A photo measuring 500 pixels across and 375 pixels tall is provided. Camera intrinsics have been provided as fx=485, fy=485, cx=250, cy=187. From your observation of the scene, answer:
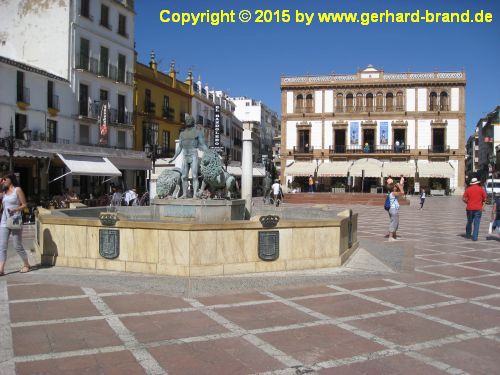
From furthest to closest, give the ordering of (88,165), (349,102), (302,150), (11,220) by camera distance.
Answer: (302,150) → (349,102) → (88,165) → (11,220)

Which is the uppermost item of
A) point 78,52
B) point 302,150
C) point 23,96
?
point 78,52

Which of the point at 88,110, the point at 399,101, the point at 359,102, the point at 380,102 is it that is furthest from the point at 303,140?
the point at 88,110

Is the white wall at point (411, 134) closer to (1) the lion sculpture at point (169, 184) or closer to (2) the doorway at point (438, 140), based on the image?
(2) the doorway at point (438, 140)

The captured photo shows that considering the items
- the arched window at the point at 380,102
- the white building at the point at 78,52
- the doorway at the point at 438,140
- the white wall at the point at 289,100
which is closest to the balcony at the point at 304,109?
the white wall at the point at 289,100

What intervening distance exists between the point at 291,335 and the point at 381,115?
44727 mm

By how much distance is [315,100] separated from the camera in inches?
1889

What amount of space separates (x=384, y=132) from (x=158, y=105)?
22.0 metres

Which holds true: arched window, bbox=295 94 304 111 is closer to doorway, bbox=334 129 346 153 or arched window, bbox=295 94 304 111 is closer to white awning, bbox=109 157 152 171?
doorway, bbox=334 129 346 153

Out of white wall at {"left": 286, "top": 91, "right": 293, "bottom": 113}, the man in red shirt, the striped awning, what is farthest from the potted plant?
the striped awning

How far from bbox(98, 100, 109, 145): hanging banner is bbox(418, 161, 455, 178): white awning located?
28681mm

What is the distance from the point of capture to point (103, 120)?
30422 mm

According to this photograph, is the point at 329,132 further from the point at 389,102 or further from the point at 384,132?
the point at 389,102

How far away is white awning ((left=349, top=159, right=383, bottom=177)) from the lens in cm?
4303

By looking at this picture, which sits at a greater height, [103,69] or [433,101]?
[433,101]
